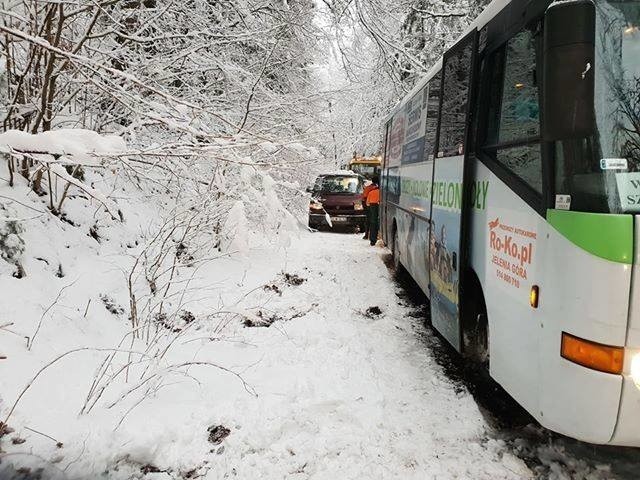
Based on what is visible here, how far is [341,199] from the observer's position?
51.9ft

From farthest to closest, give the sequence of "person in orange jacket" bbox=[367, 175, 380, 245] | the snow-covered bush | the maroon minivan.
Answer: the maroon minivan → "person in orange jacket" bbox=[367, 175, 380, 245] → the snow-covered bush

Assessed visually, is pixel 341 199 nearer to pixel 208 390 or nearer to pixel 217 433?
pixel 208 390

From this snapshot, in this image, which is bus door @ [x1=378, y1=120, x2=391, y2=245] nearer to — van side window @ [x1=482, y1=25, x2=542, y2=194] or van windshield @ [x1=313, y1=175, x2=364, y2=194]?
van windshield @ [x1=313, y1=175, x2=364, y2=194]

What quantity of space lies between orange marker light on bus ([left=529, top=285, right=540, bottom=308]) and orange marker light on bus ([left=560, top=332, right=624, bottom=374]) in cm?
31

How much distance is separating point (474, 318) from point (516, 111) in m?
1.89

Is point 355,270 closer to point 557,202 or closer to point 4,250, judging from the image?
point 4,250

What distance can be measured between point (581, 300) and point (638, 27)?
146cm

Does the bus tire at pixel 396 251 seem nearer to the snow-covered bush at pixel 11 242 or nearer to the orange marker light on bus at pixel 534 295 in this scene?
the orange marker light on bus at pixel 534 295

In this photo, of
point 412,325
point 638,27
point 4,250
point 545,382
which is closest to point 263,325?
point 412,325

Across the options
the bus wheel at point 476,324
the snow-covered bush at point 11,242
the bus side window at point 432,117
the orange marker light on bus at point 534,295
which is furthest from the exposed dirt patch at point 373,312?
the snow-covered bush at point 11,242

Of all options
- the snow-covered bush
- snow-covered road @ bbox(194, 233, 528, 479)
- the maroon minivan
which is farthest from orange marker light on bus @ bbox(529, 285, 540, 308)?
the maroon minivan

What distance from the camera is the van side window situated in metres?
2.94

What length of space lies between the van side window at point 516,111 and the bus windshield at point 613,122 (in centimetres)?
39

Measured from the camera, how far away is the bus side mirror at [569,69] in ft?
6.97
